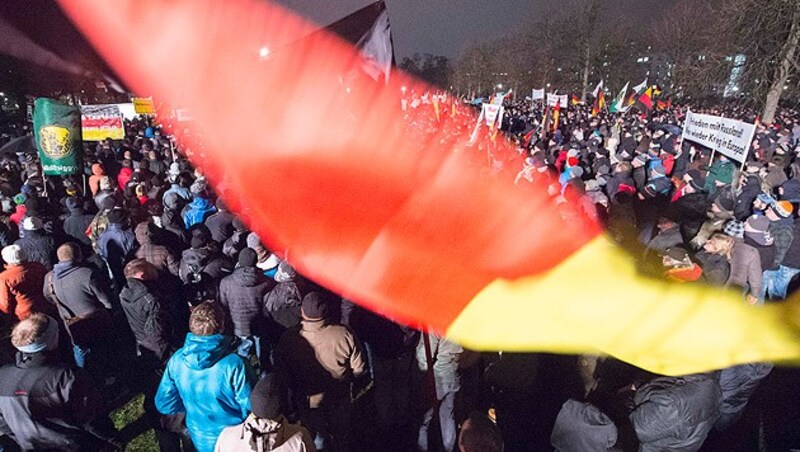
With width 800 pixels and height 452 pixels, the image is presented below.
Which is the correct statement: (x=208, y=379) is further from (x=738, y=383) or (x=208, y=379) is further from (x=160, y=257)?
(x=738, y=383)

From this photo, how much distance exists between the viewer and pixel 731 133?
28.2ft

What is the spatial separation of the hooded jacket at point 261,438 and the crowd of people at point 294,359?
0.03 ft

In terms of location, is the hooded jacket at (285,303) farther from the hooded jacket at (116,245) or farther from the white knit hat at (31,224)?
the white knit hat at (31,224)

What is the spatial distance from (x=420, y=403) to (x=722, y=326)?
8.97ft

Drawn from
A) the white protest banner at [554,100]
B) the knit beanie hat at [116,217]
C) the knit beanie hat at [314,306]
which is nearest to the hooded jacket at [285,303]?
the knit beanie hat at [314,306]

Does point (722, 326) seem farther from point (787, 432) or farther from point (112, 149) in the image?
point (112, 149)

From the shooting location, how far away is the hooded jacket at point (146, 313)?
404 centimetres

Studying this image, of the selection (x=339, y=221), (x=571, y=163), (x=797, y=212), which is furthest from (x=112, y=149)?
(x=797, y=212)

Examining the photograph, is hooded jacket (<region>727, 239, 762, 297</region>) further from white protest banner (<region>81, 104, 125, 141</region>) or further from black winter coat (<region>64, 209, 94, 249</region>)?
white protest banner (<region>81, 104, 125, 141</region>)

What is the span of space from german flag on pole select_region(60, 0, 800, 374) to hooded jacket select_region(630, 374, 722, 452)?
6.5 inches

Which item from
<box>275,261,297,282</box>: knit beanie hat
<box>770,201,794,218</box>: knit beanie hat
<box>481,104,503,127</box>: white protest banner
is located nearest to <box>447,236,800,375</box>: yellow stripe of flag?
<box>770,201,794,218</box>: knit beanie hat

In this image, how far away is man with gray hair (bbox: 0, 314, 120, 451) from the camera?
110 inches

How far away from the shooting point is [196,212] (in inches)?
270

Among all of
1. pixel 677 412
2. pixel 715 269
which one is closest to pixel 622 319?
pixel 715 269
